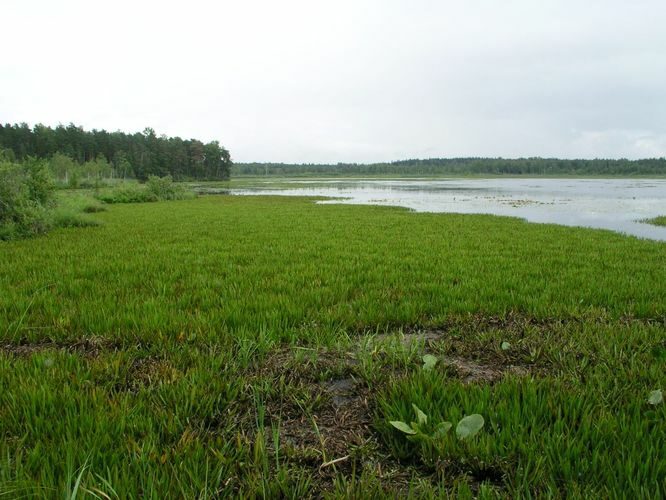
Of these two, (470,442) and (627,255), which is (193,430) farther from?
(627,255)

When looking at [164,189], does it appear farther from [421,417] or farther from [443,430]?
[443,430]

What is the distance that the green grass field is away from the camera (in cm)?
186

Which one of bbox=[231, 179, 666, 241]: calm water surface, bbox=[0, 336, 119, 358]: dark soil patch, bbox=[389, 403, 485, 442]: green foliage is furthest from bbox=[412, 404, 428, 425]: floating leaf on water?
bbox=[231, 179, 666, 241]: calm water surface

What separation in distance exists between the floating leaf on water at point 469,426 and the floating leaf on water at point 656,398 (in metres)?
1.27

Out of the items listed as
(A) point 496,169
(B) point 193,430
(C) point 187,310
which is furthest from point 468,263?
(A) point 496,169

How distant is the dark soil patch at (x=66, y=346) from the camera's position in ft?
11.5

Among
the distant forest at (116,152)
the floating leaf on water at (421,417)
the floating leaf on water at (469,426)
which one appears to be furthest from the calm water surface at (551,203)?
the distant forest at (116,152)

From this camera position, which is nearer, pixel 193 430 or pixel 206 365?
pixel 193 430

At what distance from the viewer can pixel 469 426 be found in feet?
7.02

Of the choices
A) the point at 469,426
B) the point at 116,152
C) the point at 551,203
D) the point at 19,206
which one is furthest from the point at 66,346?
the point at 116,152

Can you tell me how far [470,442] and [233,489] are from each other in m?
1.25

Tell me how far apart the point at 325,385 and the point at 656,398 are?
A: 7.30 feet

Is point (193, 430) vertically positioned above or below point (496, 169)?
below

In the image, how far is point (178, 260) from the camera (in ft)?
28.0
